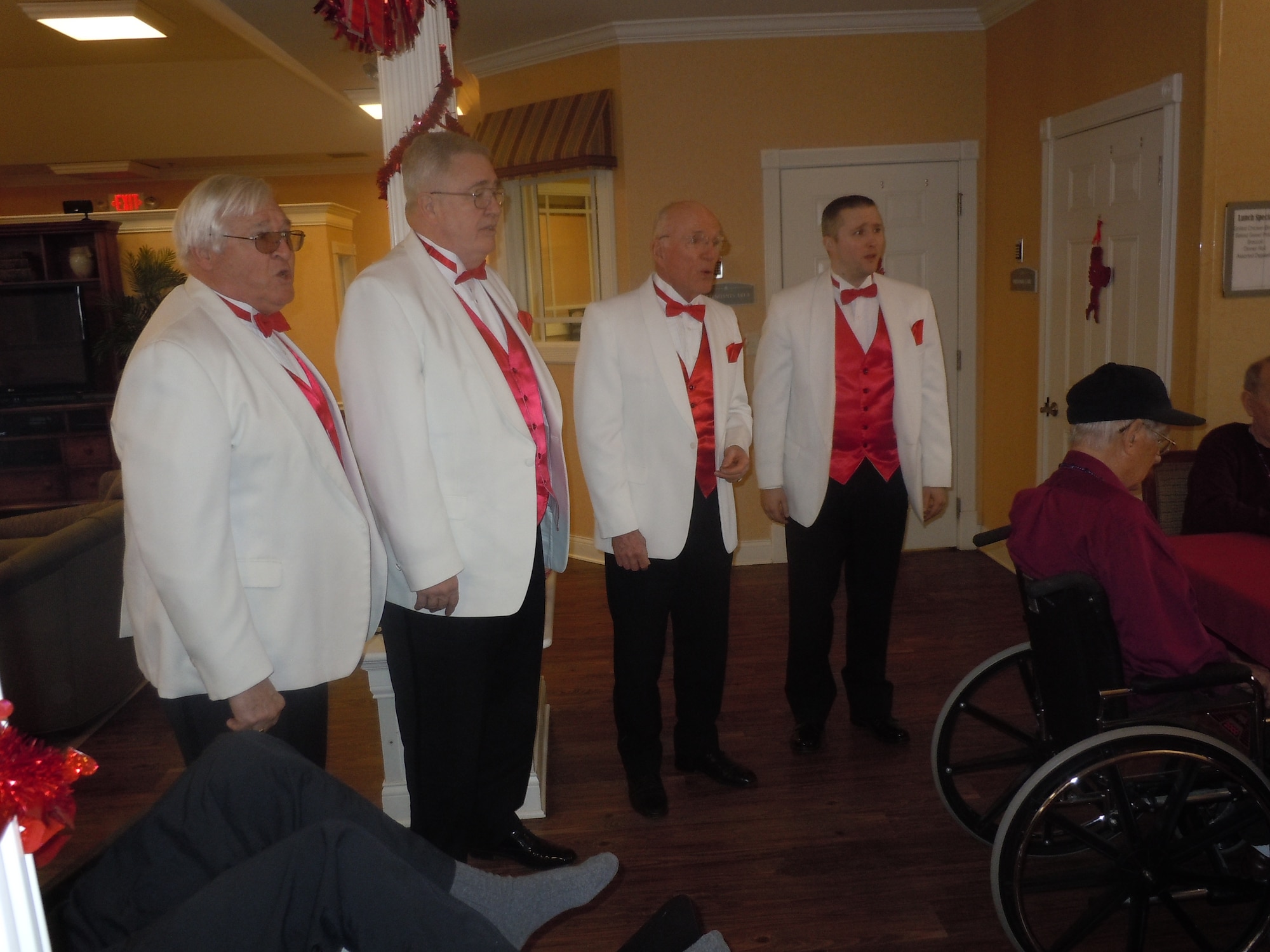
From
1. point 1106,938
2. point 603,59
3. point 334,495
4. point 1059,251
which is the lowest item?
point 1106,938

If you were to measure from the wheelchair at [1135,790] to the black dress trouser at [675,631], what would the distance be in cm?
83

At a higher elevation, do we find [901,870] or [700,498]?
[700,498]

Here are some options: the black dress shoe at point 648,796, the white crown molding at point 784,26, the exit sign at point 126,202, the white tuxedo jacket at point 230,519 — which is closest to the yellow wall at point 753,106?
the white crown molding at point 784,26

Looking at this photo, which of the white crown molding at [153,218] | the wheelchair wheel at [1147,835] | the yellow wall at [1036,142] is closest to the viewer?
the wheelchair wheel at [1147,835]

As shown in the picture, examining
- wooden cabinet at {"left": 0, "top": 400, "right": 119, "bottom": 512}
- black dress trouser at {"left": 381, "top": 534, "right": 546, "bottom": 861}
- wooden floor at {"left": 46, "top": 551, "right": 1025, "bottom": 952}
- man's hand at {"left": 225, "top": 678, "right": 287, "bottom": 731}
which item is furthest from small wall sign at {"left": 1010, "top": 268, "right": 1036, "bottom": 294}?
wooden cabinet at {"left": 0, "top": 400, "right": 119, "bottom": 512}

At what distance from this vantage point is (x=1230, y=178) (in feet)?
11.2

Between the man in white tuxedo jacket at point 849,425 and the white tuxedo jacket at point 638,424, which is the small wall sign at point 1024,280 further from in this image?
the white tuxedo jacket at point 638,424

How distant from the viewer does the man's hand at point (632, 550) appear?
2.53m

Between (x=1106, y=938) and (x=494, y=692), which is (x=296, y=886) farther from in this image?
(x=1106, y=938)

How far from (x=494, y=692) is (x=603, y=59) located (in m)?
3.79

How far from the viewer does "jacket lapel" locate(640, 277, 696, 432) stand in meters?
2.57

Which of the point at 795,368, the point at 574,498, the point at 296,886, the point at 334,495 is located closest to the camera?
the point at 296,886

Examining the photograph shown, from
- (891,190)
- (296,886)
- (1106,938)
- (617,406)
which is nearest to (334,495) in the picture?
(296,886)

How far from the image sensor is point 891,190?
16.7ft
